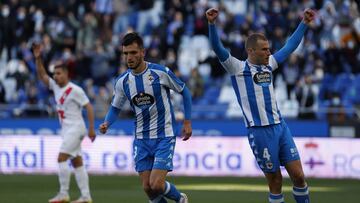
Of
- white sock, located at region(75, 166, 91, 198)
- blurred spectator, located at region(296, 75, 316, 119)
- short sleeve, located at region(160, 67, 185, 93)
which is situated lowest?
white sock, located at region(75, 166, 91, 198)

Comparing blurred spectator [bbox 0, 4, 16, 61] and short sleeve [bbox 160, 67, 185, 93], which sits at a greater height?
blurred spectator [bbox 0, 4, 16, 61]

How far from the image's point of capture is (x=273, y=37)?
87.8ft

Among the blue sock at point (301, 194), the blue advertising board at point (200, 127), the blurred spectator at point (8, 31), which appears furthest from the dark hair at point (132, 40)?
the blurred spectator at point (8, 31)

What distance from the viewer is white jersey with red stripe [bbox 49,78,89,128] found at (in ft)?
52.9

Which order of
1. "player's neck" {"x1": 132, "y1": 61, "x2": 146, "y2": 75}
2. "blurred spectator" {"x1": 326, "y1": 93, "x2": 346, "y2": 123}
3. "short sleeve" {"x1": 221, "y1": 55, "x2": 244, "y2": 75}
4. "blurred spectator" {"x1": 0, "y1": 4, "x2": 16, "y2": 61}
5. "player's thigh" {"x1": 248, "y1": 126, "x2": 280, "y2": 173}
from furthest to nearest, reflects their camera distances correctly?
1. "blurred spectator" {"x1": 0, "y1": 4, "x2": 16, "y2": 61}
2. "blurred spectator" {"x1": 326, "y1": 93, "x2": 346, "y2": 123}
3. "player's neck" {"x1": 132, "y1": 61, "x2": 146, "y2": 75}
4. "short sleeve" {"x1": 221, "y1": 55, "x2": 244, "y2": 75}
5. "player's thigh" {"x1": 248, "y1": 126, "x2": 280, "y2": 173}

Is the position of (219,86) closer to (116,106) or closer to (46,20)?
(46,20)

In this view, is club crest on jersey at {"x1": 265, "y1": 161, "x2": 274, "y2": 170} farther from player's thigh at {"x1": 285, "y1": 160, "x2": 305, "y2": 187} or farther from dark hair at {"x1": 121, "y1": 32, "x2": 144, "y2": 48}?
dark hair at {"x1": 121, "y1": 32, "x2": 144, "y2": 48}

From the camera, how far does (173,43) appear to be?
1109 inches

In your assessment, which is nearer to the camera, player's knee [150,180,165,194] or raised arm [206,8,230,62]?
raised arm [206,8,230,62]

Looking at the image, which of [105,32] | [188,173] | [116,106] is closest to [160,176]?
[116,106]

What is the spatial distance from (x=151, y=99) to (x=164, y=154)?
0.70 m

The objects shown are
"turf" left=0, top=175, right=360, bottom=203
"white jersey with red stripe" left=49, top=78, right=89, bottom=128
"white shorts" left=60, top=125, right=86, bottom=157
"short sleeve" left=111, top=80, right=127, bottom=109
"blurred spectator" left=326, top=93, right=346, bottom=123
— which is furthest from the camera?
"blurred spectator" left=326, top=93, right=346, bottom=123


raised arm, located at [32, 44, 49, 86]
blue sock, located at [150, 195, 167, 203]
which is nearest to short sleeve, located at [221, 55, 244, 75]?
blue sock, located at [150, 195, 167, 203]

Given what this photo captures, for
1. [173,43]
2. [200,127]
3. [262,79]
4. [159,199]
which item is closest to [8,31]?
[173,43]
